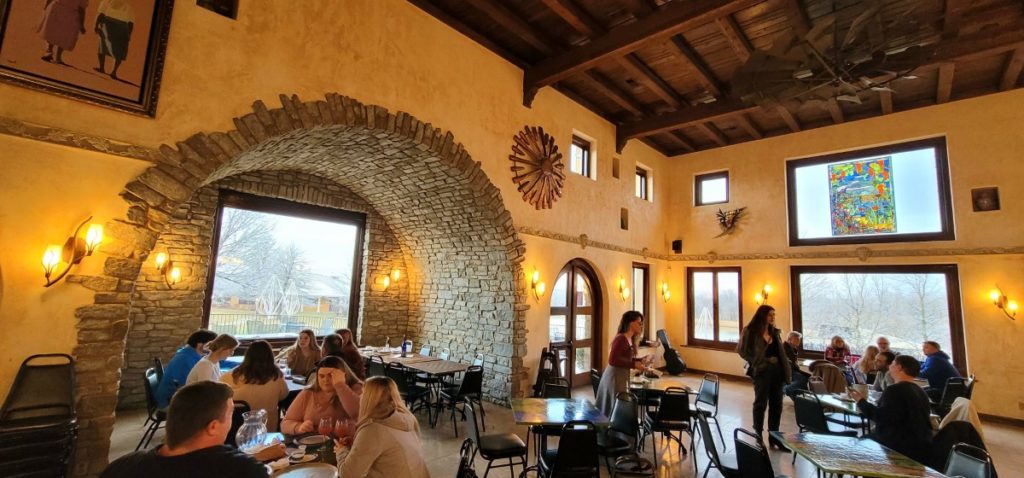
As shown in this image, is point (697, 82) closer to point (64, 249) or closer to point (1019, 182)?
point (1019, 182)

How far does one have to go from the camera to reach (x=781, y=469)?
435 cm

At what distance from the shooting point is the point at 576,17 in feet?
18.4

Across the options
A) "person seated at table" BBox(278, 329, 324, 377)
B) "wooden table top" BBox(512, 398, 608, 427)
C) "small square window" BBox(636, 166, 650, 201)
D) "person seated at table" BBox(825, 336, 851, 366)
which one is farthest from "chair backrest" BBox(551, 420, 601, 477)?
"small square window" BBox(636, 166, 650, 201)

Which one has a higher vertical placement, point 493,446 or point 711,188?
point 711,188

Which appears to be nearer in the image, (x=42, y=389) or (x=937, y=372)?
(x=42, y=389)

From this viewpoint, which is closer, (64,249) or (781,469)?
(64,249)

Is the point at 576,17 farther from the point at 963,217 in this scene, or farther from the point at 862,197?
the point at 963,217

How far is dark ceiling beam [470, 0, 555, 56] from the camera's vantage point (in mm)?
5473

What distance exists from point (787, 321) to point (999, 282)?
9.96 feet

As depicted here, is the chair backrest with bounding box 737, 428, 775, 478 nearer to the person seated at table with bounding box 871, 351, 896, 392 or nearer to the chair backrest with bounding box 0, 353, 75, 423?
the person seated at table with bounding box 871, 351, 896, 392

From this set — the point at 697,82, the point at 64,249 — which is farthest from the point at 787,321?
the point at 64,249

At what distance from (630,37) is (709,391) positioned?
4588mm

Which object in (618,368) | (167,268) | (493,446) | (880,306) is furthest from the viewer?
(880,306)

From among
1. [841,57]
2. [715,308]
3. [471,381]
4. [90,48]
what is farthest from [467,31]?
[715,308]
